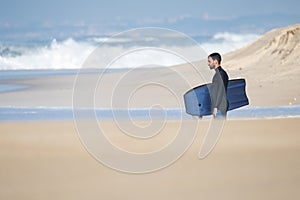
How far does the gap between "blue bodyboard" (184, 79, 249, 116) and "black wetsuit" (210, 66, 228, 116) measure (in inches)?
17.5

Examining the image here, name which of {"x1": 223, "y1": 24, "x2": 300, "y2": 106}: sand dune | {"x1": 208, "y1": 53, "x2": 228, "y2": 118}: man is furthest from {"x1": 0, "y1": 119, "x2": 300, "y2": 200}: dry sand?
{"x1": 223, "y1": 24, "x2": 300, "y2": 106}: sand dune

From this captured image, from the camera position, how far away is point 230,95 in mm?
5980

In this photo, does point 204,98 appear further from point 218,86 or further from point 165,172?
point 165,172

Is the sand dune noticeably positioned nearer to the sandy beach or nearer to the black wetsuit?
the sandy beach

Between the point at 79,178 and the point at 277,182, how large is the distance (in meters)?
1.36

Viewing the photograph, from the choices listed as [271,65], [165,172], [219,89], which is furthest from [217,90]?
[271,65]

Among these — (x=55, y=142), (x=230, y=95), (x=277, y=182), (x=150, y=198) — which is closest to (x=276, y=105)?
(x=230, y=95)

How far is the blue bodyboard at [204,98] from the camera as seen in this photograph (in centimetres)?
517

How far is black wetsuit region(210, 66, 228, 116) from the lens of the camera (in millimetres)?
4359

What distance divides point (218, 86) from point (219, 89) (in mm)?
33

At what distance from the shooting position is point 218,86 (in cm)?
440

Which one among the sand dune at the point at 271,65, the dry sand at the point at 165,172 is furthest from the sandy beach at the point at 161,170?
the sand dune at the point at 271,65

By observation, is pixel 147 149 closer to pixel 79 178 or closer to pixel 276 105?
pixel 79 178

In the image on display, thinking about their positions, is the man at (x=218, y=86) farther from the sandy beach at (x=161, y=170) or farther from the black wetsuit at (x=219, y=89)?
the sandy beach at (x=161, y=170)
